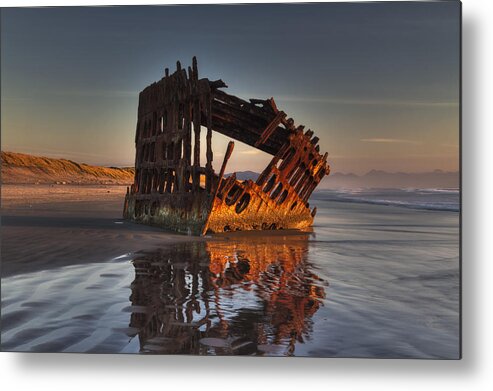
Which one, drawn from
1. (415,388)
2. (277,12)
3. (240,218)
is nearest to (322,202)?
(240,218)

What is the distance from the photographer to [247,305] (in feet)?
16.8

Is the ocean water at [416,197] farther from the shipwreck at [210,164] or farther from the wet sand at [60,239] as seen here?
the wet sand at [60,239]

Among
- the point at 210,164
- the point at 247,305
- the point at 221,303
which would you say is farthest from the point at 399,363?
the point at 210,164

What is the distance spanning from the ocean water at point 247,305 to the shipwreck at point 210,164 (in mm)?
2128

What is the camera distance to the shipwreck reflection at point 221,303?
4.61 metres

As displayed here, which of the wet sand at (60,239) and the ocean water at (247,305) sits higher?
the wet sand at (60,239)

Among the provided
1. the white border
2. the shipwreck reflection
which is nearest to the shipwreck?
the shipwreck reflection

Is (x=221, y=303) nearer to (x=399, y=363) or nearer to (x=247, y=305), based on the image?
(x=247, y=305)

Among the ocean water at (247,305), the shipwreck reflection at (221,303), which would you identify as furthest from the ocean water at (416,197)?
the shipwreck reflection at (221,303)

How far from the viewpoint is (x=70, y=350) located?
4695mm

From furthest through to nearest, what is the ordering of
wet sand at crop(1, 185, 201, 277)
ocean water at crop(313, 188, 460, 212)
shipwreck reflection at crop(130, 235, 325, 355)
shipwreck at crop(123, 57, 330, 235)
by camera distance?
shipwreck at crop(123, 57, 330, 235) < wet sand at crop(1, 185, 201, 277) < ocean water at crop(313, 188, 460, 212) < shipwreck reflection at crop(130, 235, 325, 355)

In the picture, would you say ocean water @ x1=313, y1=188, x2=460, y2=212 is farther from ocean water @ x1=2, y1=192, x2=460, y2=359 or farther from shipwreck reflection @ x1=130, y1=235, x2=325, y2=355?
shipwreck reflection @ x1=130, y1=235, x2=325, y2=355

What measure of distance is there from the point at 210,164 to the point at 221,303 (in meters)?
4.36

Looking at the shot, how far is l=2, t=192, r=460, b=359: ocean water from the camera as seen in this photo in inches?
181
